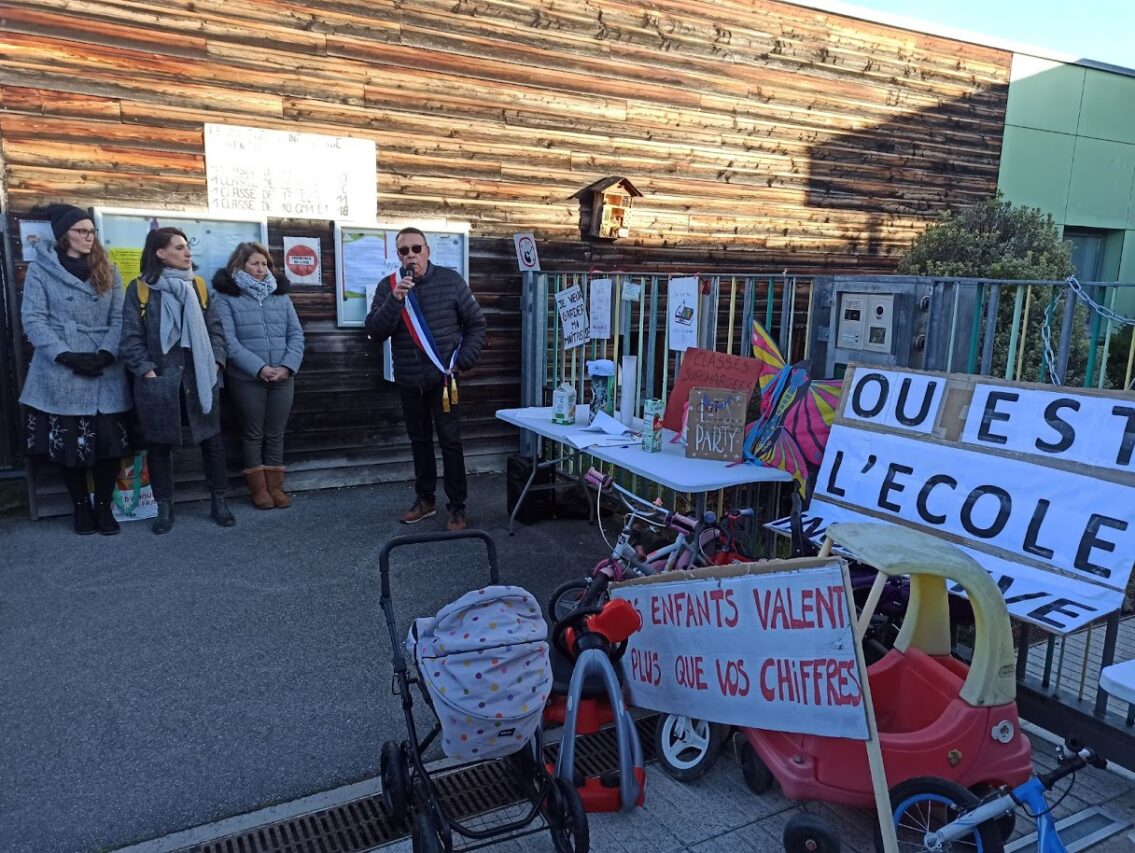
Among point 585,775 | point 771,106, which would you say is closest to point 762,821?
point 585,775

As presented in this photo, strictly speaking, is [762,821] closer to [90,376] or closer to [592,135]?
[90,376]

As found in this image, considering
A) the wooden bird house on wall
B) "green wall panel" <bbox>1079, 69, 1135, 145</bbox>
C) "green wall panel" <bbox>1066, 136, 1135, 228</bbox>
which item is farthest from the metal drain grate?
"green wall panel" <bbox>1079, 69, 1135, 145</bbox>

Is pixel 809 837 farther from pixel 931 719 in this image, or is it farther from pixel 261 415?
pixel 261 415

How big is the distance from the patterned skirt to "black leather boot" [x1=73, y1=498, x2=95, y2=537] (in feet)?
0.96

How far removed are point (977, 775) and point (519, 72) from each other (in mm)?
6119

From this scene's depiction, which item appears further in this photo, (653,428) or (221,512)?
(221,512)

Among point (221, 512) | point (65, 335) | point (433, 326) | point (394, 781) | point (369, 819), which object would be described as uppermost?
point (433, 326)

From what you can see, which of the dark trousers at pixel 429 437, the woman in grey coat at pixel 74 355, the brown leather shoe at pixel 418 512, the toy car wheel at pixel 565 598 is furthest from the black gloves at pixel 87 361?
the toy car wheel at pixel 565 598

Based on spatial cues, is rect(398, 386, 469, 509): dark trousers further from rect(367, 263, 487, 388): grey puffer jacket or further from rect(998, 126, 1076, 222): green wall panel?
rect(998, 126, 1076, 222): green wall panel

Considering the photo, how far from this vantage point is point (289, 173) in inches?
237

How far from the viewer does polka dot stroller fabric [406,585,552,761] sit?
2.20 meters

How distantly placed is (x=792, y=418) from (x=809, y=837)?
2148 mm

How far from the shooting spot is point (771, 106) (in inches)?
318

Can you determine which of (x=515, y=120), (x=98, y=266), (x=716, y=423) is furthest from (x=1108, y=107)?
(x=98, y=266)
